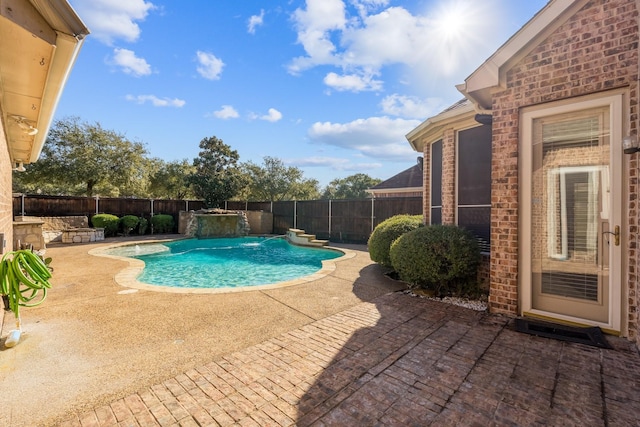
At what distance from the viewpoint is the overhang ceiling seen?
2.10 metres

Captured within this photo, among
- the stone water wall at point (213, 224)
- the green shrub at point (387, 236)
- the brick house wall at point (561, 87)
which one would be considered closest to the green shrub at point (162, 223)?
the stone water wall at point (213, 224)

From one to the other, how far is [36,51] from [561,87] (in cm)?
550

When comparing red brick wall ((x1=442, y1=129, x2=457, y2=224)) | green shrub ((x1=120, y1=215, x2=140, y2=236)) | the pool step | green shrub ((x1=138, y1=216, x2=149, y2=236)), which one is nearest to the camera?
red brick wall ((x1=442, y1=129, x2=457, y2=224))

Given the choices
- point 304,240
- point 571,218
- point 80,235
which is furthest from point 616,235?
point 80,235

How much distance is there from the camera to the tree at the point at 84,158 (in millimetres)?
18328

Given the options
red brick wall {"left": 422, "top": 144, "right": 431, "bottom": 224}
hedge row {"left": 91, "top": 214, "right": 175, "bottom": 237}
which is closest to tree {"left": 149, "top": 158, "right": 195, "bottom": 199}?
hedge row {"left": 91, "top": 214, "right": 175, "bottom": 237}

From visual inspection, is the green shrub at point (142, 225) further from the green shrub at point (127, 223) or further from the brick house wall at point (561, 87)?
the brick house wall at point (561, 87)

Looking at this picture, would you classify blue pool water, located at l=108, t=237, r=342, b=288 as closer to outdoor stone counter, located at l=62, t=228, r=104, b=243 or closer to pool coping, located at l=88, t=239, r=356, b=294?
pool coping, located at l=88, t=239, r=356, b=294

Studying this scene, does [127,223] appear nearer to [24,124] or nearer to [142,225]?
[142,225]

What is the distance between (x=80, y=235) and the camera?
12.9m

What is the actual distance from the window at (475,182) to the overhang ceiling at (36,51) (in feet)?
19.5

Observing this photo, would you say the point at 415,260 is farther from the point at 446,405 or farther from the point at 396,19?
the point at 396,19

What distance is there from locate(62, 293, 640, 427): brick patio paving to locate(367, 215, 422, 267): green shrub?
3.21 m

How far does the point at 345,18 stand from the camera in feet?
28.5
